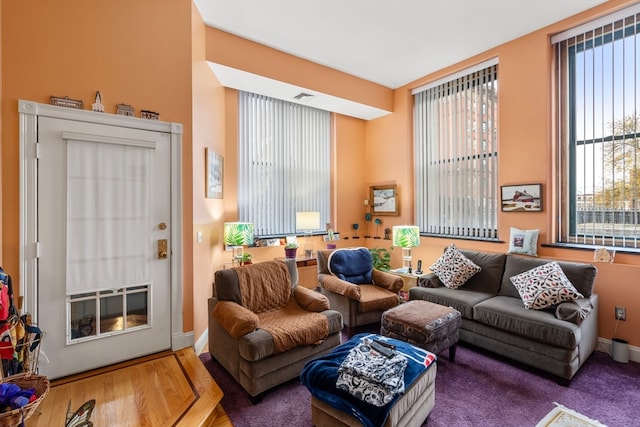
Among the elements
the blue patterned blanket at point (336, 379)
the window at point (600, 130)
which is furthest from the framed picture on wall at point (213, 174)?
the window at point (600, 130)

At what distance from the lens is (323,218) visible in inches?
205

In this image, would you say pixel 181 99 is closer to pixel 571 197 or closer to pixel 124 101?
pixel 124 101

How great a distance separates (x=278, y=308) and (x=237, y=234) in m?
1.19

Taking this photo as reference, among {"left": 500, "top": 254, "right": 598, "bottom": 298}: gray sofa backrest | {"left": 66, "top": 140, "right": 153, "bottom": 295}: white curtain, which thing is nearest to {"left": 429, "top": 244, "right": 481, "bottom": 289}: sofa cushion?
{"left": 500, "top": 254, "right": 598, "bottom": 298}: gray sofa backrest

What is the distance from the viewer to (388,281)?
3.84m

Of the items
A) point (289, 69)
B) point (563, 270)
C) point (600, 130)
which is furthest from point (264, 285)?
point (600, 130)

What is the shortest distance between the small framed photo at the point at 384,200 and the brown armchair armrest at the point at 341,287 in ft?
6.57

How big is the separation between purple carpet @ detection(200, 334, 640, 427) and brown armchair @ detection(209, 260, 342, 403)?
0.12m

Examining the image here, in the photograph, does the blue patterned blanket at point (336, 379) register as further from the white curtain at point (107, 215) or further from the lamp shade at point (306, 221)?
the lamp shade at point (306, 221)

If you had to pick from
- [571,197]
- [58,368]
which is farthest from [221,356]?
[571,197]

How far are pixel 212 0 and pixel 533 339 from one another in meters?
4.39

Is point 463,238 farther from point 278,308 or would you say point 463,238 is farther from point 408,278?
point 278,308

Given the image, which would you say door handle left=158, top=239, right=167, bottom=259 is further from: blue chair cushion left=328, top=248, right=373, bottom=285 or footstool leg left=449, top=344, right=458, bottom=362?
footstool leg left=449, top=344, right=458, bottom=362

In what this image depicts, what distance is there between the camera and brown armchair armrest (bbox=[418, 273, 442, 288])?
3614 millimetres
